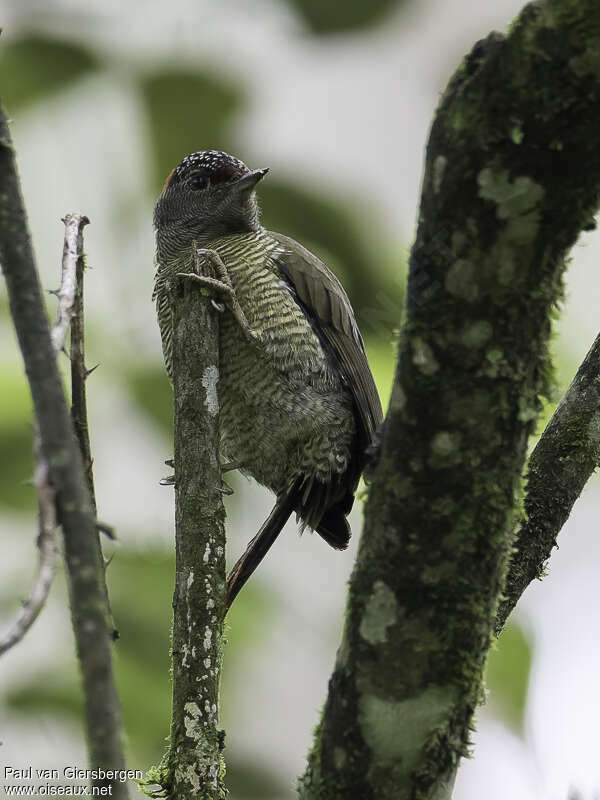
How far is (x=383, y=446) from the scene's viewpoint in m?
1.73

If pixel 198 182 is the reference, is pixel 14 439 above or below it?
below

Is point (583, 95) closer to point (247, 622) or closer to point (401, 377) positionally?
point (401, 377)

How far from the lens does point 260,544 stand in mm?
3141

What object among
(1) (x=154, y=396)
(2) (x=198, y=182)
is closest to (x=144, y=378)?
(1) (x=154, y=396)

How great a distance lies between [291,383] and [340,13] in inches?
292

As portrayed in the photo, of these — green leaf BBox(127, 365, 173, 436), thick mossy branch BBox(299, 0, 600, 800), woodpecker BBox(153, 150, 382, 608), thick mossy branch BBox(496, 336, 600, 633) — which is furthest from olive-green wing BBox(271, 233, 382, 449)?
green leaf BBox(127, 365, 173, 436)

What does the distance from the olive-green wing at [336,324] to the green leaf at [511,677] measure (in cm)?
423

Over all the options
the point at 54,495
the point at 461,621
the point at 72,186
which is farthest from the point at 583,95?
the point at 72,186

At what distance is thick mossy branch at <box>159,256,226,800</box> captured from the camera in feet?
7.36

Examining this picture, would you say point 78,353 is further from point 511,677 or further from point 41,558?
point 511,677

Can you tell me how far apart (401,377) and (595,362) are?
129cm

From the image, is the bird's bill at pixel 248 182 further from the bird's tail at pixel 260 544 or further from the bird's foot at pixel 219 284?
the bird's tail at pixel 260 544

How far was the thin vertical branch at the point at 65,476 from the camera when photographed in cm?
148

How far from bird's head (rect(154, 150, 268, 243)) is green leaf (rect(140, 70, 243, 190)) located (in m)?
3.49
